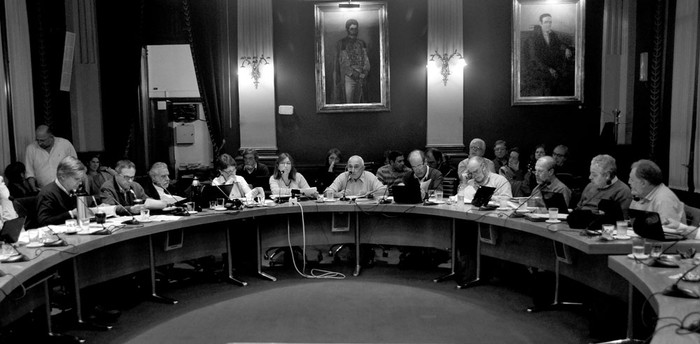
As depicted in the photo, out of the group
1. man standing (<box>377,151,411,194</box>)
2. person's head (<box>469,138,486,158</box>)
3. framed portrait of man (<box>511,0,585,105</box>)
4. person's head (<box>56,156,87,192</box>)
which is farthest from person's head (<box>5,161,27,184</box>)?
framed portrait of man (<box>511,0,585,105</box>)

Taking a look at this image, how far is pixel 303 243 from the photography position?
6.25m

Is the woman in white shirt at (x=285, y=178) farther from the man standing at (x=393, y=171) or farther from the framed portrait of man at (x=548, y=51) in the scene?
the framed portrait of man at (x=548, y=51)

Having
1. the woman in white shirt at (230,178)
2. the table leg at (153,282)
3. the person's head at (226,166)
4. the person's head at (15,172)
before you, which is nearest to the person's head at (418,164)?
the woman in white shirt at (230,178)

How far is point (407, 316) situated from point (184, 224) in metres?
2.06

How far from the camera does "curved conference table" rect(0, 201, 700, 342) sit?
378 centimetres

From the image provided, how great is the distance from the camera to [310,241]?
6289 millimetres

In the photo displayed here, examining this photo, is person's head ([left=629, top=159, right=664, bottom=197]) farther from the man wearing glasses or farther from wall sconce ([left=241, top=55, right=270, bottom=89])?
wall sconce ([left=241, top=55, right=270, bottom=89])

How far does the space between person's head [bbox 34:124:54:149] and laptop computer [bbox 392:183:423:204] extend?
4.41m

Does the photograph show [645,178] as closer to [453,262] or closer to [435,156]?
[453,262]

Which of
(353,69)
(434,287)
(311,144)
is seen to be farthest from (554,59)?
(434,287)

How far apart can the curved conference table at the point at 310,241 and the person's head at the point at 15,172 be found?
2.72 meters

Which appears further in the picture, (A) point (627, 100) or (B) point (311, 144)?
(B) point (311, 144)

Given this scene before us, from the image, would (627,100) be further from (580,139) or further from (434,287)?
(434,287)

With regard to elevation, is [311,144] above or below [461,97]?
below
